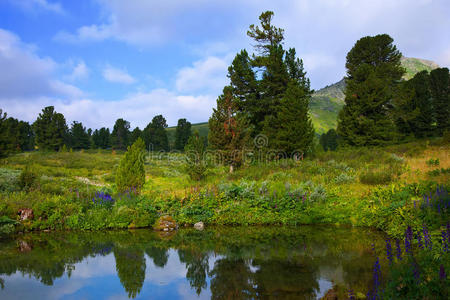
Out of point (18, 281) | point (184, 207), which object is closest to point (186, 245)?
point (184, 207)

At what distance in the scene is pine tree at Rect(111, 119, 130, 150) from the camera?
81.8 metres

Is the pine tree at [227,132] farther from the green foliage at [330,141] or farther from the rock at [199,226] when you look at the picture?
the green foliage at [330,141]

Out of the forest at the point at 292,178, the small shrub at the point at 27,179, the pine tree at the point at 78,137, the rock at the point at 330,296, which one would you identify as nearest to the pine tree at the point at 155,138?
the pine tree at the point at 78,137

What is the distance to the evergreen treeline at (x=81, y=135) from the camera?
59.3m

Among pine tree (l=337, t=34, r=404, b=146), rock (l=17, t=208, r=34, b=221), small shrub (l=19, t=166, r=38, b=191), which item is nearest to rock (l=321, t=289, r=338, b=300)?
rock (l=17, t=208, r=34, b=221)

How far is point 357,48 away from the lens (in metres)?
37.2

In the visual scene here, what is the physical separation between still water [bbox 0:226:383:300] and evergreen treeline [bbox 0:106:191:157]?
2340 inches

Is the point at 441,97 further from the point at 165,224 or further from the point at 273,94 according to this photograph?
the point at 165,224

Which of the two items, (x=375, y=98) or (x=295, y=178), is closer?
(x=295, y=178)

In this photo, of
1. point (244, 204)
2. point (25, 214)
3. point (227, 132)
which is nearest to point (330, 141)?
point (227, 132)

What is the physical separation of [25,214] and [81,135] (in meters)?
79.2

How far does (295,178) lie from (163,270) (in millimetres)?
10354

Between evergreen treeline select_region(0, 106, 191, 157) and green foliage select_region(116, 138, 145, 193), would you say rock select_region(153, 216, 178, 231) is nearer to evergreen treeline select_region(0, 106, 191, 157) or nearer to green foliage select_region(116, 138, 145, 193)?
green foliage select_region(116, 138, 145, 193)

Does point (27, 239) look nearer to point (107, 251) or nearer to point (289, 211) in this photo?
point (107, 251)
